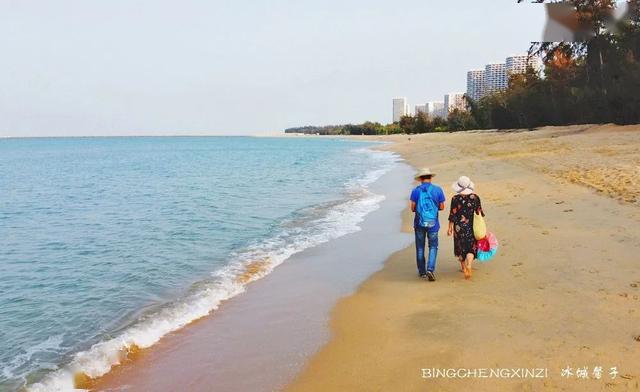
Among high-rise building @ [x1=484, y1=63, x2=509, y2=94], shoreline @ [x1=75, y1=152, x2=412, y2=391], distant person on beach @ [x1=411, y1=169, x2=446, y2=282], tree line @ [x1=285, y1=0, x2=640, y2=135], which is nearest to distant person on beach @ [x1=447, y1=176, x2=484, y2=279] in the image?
distant person on beach @ [x1=411, y1=169, x2=446, y2=282]

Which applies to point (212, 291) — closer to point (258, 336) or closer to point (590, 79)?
point (258, 336)

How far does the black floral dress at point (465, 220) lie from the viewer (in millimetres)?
6793

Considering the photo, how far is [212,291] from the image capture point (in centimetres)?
746

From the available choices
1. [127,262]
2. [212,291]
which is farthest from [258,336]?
[127,262]

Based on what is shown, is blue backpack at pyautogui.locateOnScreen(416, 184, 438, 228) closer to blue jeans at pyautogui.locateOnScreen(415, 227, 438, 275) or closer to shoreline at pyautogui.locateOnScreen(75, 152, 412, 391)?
blue jeans at pyautogui.locateOnScreen(415, 227, 438, 275)

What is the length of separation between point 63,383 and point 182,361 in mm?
1144

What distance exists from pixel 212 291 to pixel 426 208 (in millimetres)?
3479

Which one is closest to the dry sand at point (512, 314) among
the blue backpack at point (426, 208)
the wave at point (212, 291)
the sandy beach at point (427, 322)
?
the sandy beach at point (427, 322)

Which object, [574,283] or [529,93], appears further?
[529,93]

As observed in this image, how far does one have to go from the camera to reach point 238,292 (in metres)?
7.39

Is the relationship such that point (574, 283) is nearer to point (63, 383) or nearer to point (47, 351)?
point (63, 383)

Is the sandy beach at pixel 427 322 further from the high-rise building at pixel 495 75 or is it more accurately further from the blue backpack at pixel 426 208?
the high-rise building at pixel 495 75

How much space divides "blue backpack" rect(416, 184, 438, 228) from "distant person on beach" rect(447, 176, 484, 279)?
0.86 ft

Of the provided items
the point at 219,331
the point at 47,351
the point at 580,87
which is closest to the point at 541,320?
the point at 219,331
